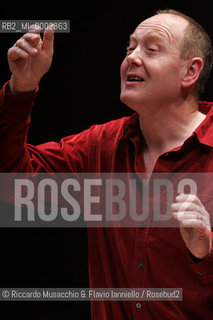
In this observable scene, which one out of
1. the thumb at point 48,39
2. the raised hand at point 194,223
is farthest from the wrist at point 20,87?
the raised hand at point 194,223

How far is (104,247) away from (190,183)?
36cm

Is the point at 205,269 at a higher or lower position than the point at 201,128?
lower

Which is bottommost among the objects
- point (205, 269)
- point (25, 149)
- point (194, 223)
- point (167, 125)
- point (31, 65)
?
point (205, 269)

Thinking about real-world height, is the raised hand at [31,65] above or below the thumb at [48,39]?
below

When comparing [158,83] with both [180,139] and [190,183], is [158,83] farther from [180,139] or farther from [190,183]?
[190,183]

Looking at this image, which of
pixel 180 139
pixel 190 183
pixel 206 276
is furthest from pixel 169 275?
pixel 180 139

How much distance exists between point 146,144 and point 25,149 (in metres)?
0.42

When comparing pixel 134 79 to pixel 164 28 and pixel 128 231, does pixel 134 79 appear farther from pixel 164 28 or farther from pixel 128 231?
pixel 128 231

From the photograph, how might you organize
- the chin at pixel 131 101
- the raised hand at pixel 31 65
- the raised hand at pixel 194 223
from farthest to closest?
the chin at pixel 131 101 → the raised hand at pixel 31 65 → the raised hand at pixel 194 223

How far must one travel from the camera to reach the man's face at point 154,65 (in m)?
1.72

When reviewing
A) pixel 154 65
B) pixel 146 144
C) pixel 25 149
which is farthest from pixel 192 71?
pixel 25 149

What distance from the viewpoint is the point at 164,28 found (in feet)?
5.84

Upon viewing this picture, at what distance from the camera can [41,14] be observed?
7.02 feet

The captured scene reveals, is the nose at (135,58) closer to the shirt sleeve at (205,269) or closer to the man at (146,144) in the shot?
the man at (146,144)
